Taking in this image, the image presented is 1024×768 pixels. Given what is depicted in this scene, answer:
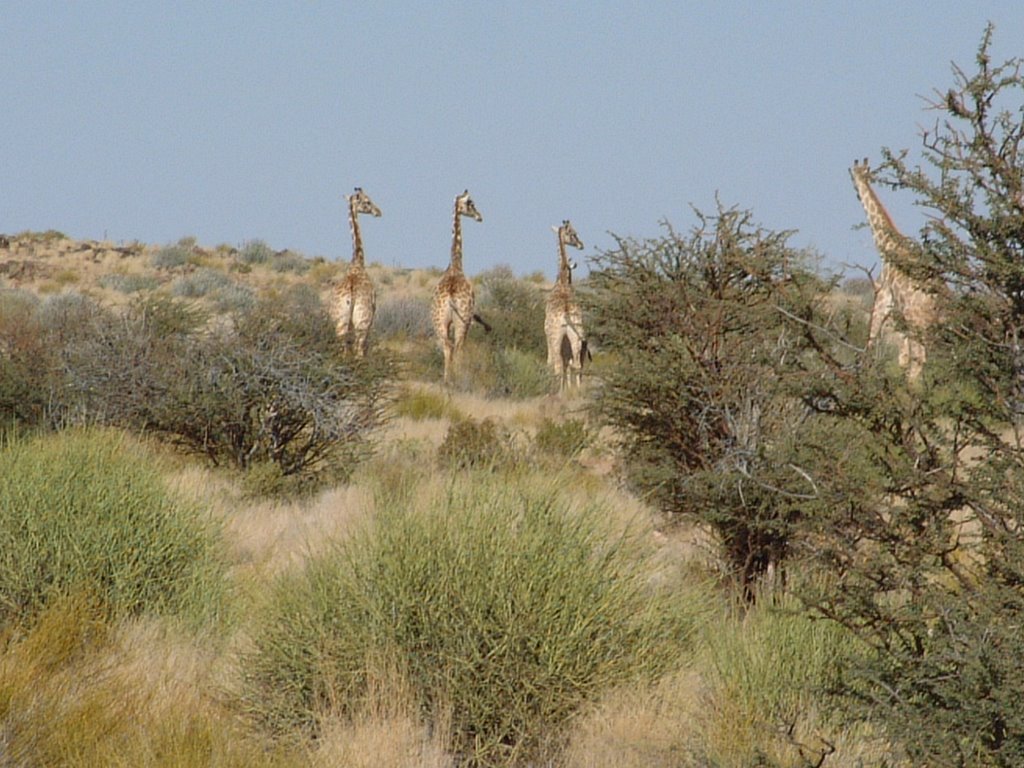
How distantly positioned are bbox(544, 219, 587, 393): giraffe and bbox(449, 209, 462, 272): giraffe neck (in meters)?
1.45

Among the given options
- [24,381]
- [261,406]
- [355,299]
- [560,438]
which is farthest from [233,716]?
[355,299]

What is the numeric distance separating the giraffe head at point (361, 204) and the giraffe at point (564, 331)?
2.80 metres

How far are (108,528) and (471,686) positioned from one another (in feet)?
8.44

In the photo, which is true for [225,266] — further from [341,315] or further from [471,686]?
[471,686]

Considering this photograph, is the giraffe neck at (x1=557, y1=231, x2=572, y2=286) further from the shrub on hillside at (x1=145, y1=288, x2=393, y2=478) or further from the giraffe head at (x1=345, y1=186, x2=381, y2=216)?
the shrub on hillside at (x1=145, y1=288, x2=393, y2=478)

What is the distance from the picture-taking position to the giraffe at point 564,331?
2106 centimetres

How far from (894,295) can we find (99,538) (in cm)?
417

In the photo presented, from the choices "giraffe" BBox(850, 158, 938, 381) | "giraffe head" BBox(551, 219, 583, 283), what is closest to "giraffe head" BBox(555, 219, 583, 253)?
"giraffe head" BBox(551, 219, 583, 283)

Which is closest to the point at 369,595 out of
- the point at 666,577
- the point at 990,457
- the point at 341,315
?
the point at 666,577

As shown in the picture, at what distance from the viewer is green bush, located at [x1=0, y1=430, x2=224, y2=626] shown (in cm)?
711

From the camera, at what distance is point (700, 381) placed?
9969 millimetres

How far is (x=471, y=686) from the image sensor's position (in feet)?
18.8

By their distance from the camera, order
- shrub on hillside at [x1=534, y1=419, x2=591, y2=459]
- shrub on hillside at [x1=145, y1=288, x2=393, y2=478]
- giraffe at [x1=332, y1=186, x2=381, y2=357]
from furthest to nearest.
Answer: giraffe at [x1=332, y1=186, x2=381, y2=357] < shrub on hillside at [x1=534, y1=419, x2=591, y2=459] < shrub on hillside at [x1=145, y1=288, x2=393, y2=478]

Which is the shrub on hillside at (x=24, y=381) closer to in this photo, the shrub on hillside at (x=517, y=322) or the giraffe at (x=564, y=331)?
the giraffe at (x=564, y=331)
